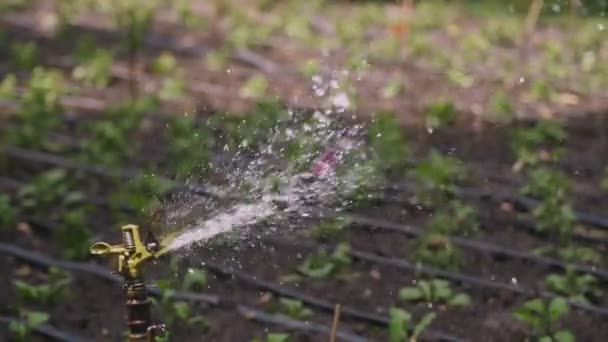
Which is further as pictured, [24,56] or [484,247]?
[24,56]

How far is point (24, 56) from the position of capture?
22.8 feet

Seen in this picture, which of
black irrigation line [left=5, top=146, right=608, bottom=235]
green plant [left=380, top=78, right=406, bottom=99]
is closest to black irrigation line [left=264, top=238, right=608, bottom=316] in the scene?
black irrigation line [left=5, top=146, right=608, bottom=235]

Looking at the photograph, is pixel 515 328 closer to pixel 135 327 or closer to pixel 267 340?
pixel 267 340

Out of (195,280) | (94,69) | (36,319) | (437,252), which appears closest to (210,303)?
(195,280)

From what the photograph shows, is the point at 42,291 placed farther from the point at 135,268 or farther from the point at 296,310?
the point at 135,268

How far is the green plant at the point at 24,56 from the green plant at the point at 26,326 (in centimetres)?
336

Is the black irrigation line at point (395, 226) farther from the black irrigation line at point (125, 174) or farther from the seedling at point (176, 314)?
the seedling at point (176, 314)

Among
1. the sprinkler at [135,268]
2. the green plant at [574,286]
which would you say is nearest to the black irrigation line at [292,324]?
the green plant at [574,286]

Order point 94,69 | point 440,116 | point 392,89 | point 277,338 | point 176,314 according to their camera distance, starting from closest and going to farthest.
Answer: point 277,338 → point 176,314 → point 440,116 → point 392,89 → point 94,69

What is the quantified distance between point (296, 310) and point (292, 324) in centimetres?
7

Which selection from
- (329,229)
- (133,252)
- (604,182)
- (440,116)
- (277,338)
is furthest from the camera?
(440,116)

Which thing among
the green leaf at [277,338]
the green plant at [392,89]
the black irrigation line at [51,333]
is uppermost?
the green plant at [392,89]

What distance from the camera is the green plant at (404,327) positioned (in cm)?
365

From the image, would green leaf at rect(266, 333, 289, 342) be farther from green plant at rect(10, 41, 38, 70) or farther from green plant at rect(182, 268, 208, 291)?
green plant at rect(10, 41, 38, 70)
